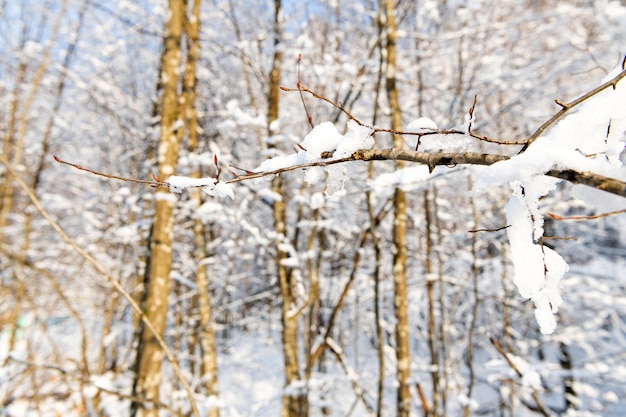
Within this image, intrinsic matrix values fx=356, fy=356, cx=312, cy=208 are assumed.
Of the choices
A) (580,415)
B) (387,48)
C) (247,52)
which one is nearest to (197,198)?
(247,52)

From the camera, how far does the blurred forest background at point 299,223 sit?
2584mm

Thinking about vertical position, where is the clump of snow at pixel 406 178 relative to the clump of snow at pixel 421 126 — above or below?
above

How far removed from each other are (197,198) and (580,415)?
4.92 metres

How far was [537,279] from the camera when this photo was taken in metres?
0.57

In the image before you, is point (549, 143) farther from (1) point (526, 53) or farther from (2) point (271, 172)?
(1) point (526, 53)

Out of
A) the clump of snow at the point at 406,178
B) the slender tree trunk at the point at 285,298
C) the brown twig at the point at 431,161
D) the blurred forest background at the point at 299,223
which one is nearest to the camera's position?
the brown twig at the point at 431,161

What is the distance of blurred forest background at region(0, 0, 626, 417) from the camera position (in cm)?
258

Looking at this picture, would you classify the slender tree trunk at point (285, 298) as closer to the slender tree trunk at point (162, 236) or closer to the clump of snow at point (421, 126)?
the slender tree trunk at point (162, 236)

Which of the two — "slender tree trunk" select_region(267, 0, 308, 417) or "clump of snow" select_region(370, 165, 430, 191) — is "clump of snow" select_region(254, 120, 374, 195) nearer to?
"clump of snow" select_region(370, 165, 430, 191)

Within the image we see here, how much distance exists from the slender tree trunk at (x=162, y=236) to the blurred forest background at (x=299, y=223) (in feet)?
0.04

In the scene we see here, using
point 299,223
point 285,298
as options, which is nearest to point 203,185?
point 299,223

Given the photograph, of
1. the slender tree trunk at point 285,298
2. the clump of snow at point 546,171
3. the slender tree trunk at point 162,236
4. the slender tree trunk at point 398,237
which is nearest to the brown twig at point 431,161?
the clump of snow at point 546,171

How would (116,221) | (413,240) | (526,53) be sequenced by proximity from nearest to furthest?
(526,53) → (116,221) → (413,240)

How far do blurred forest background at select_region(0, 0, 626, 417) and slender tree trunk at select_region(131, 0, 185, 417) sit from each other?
0.04 ft
